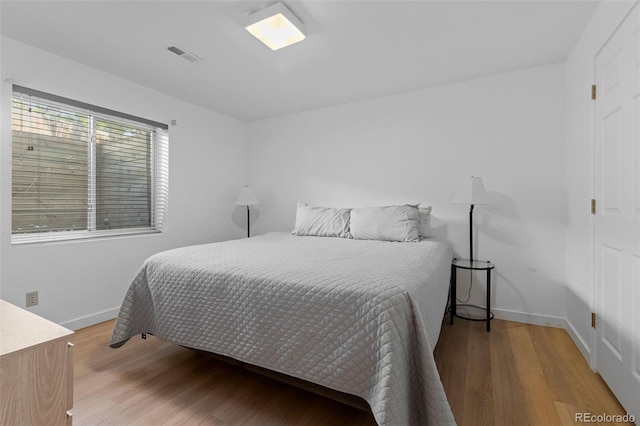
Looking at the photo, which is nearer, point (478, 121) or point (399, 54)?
point (399, 54)

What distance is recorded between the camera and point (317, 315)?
1.30m

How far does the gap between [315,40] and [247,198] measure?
217 cm

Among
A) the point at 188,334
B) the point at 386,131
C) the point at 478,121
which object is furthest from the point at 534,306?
the point at 188,334

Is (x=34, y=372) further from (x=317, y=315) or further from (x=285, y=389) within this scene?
(x=285, y=389)

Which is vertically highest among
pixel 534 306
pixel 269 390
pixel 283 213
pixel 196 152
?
pixel 196 152

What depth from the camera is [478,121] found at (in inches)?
110

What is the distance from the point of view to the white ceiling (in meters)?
1.81

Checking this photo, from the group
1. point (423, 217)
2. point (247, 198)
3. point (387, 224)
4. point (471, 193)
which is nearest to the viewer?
point (471, 193)

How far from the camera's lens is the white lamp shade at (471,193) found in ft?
8.03

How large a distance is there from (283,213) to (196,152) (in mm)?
1325

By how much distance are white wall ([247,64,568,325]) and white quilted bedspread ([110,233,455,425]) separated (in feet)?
3.52

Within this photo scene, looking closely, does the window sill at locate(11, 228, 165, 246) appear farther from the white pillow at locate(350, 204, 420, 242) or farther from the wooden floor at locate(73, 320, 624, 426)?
the white pillow at locate(350, 204, 420, 242)

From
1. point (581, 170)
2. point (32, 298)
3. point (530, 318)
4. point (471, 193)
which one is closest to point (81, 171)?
point (32, 298)

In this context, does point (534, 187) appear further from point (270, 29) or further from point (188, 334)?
point (188, 334)
